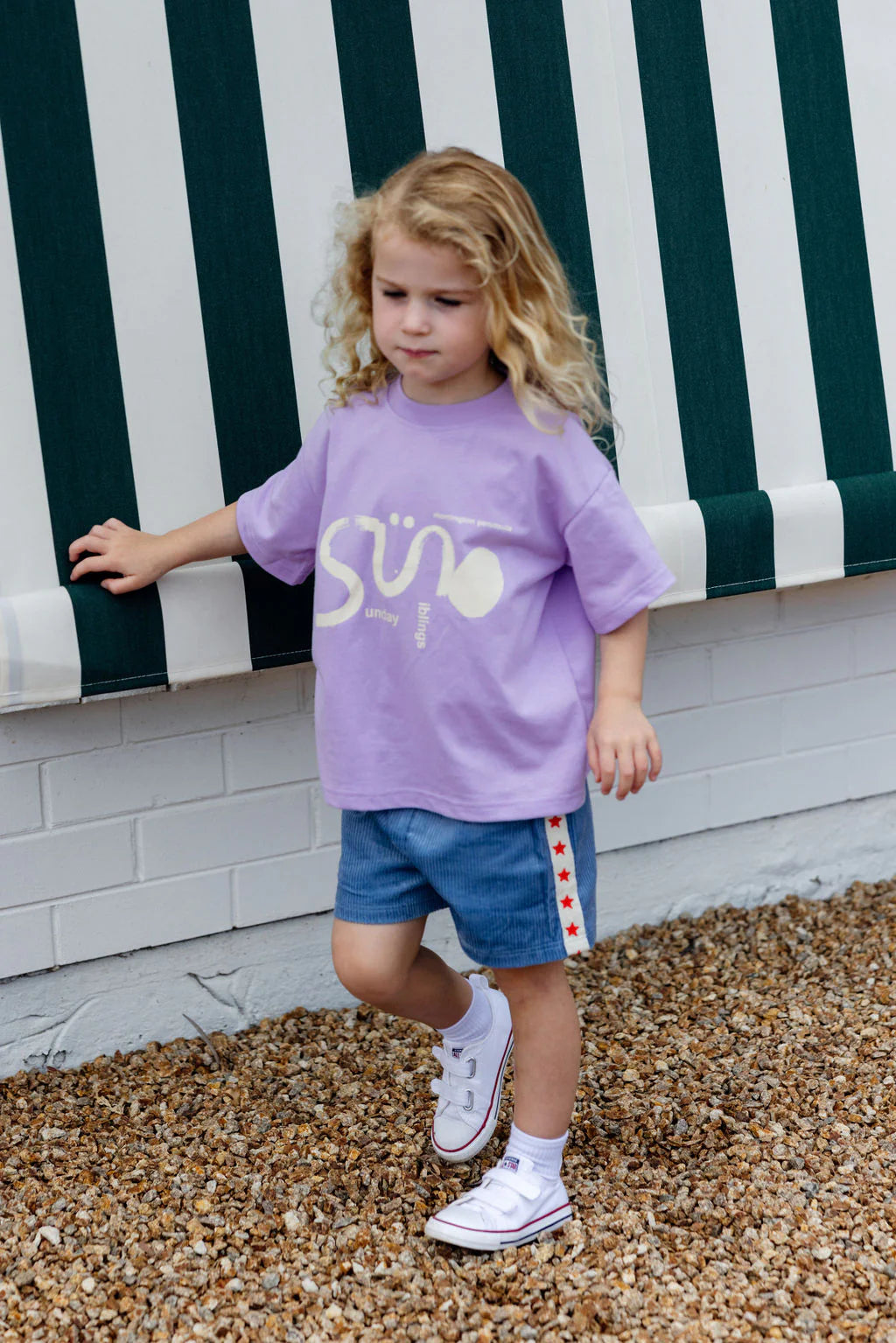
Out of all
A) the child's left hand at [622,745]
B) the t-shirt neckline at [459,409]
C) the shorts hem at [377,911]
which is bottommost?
the shorts hem at [377,911]

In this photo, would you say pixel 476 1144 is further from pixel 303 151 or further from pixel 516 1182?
pixel 303 151

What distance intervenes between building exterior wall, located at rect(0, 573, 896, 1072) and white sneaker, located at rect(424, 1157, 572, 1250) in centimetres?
76

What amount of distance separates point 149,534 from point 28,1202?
3.38ft

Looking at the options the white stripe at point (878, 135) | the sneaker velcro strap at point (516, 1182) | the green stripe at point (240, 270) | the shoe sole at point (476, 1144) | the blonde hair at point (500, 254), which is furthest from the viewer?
the white stripe at point (878, 135)

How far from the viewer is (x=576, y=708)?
1.76m

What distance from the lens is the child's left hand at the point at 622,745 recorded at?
173cm

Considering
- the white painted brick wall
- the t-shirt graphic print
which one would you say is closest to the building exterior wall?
the white painted brick wall

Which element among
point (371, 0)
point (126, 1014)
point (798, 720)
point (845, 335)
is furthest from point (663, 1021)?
point (371, 0)

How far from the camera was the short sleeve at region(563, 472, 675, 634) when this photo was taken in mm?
1718

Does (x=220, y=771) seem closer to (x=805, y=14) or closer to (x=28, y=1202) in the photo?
(x=28, y=1202)

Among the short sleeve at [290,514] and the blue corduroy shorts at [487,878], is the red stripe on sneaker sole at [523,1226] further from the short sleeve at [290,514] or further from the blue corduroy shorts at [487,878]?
the short sleeve at [290,514]

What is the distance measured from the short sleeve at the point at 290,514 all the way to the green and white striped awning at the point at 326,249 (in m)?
0.21

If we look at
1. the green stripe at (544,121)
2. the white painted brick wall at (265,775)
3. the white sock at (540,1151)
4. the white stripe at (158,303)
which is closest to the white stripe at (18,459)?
the white stripe at (158,303)

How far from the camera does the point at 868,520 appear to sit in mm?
2607
